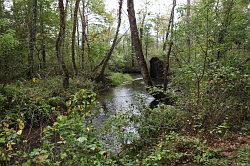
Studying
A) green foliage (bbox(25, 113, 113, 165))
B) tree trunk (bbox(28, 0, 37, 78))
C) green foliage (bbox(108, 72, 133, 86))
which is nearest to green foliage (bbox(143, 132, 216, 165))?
green foliage (bbox(25, 113, 113, 165))

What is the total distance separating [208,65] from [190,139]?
9.74ft

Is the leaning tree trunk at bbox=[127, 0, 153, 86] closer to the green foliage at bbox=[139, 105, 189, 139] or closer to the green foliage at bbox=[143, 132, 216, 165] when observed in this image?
the green foliage at bbox=[139, 105, 189, 139]

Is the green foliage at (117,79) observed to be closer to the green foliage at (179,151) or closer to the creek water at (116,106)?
the creek water at (116,106)

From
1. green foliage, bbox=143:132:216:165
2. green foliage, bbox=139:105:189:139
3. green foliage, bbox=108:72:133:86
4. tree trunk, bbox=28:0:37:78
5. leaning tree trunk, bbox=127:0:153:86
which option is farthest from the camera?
green foliage, bbox=108:72:133:86

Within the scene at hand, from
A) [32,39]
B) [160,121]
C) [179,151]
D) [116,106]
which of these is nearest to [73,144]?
[179,151]

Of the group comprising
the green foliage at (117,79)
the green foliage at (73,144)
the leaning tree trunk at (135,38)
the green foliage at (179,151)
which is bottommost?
the green foliage at (117,79)

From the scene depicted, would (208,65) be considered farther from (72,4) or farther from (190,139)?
(72,4)

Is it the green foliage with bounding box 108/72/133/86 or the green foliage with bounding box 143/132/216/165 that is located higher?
the green foliage with bounding box 143/132/216/165

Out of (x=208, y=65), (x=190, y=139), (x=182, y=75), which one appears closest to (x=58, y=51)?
(x=182, y=75)

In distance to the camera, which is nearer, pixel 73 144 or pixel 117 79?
pixel 73 144

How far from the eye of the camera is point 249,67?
11023mm

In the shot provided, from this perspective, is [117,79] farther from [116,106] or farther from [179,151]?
[179,151]

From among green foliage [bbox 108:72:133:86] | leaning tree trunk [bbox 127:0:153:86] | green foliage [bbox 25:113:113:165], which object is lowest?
green foliage [bbox 108:72:133:86]

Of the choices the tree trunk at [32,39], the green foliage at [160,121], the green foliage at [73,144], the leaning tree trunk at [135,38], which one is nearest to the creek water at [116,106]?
the green foliage at [160,121]
